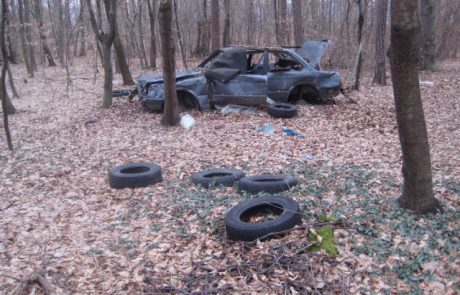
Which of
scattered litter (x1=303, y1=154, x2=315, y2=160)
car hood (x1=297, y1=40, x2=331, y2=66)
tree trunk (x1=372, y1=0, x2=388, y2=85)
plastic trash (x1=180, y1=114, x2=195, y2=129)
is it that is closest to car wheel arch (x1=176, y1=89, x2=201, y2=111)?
plastic trash (x1=180, y1=114, x2=195, y2=129)

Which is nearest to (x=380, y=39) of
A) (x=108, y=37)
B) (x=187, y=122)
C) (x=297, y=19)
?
(x=297, y=19)

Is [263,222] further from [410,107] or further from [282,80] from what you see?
[282,80]

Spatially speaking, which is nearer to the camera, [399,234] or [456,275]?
[456,275]

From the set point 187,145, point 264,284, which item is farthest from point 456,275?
point 187,145

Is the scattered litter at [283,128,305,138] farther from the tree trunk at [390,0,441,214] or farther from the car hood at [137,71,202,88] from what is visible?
the tree trunk at [390,0,441,214]

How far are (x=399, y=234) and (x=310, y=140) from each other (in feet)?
14.0

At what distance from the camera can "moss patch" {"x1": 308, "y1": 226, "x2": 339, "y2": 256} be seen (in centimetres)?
405

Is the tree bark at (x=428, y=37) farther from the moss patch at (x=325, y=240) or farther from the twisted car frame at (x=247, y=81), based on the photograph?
the moss patch at (x=325, y=240)

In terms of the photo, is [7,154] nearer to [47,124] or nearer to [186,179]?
[47,124]

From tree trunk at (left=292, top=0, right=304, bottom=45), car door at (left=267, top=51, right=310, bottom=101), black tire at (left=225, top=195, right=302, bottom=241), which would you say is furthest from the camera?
tree trunk at (left=292, top=0, right=304, bottom=45)

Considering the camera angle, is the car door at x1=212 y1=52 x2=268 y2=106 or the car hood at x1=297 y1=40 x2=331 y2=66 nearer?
the car door at x1=212 y1=52 x2=268 y2=106

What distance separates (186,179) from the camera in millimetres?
6535

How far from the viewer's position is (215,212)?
509cm

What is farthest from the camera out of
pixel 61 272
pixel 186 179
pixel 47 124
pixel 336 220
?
pixel 47 124
